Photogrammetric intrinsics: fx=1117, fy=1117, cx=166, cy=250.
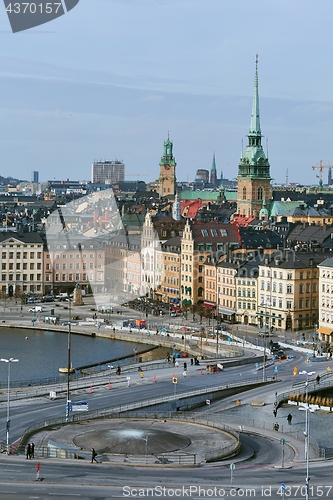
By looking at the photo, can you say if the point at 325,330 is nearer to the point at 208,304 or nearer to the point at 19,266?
the point at 208,304

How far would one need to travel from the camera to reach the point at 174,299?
97.4m

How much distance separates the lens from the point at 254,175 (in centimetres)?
14388

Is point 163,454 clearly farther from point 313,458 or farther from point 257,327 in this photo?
point 257,327

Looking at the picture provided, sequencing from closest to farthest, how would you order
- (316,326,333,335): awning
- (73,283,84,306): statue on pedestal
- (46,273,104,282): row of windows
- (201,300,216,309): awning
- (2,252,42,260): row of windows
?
(316,326,333,335): awning → (201,300,216,309): awning → (73,283,84,306): statue on pedestal → (2,252,42,260): row of windows → (46,273,104,282): row of windows

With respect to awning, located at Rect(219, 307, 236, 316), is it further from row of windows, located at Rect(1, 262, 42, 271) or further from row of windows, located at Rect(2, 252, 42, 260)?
row of windows, located at Rect(2, 252, 42, 260)

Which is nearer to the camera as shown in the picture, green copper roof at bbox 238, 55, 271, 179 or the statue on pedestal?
the statue on pedestal

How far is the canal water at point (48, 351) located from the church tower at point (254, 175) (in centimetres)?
6166

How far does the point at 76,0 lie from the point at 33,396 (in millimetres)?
30243

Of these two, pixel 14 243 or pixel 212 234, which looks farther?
pixel 14 243

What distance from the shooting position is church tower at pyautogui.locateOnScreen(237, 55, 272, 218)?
14300 cm

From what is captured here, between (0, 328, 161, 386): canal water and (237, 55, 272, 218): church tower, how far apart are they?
202ft

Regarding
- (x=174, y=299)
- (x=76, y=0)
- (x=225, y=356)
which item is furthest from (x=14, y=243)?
(x=76, y=0)

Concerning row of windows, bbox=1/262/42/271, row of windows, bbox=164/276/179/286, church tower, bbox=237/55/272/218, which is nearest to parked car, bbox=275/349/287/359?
row of windows, bbox=164/276/179/286

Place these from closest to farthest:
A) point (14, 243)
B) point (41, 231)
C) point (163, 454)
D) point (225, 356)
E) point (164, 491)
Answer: point (164, 491) < point (163, 454) < point (225, 356) < point (14, 243) < point (41, 231)
